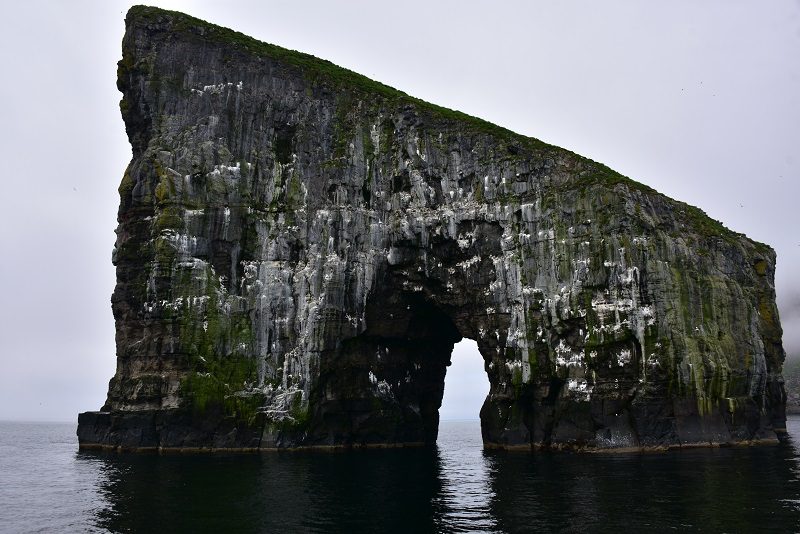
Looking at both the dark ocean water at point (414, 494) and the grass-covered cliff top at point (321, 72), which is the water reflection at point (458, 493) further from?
the grass-covered cliff top at point (321, 72)

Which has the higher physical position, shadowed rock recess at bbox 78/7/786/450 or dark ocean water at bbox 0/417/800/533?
shadowed rock recess at bbox 78/7/786/450

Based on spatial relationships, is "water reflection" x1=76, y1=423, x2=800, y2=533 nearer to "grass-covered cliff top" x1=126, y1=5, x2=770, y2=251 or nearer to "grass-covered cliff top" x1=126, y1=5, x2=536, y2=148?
"grass-covered cliff top" x1=126, y1=5, x2=770, y2=251

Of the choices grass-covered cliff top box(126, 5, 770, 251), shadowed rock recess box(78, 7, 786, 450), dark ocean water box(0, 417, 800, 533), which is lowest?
dark ocean water box(0, 417, 800, 533)

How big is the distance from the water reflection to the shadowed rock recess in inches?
282

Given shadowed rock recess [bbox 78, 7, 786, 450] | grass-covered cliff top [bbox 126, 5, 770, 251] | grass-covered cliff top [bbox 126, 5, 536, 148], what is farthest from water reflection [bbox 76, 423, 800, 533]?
grass-covered cliff top [bbox 126, 5, 536, 148]

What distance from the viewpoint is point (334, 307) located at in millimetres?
60031

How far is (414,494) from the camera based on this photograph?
114 ft

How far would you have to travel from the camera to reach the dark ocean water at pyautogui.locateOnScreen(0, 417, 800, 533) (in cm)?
2733

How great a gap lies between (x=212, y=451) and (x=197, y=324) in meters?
10.8

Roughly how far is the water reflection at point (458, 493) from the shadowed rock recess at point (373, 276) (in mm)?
7170

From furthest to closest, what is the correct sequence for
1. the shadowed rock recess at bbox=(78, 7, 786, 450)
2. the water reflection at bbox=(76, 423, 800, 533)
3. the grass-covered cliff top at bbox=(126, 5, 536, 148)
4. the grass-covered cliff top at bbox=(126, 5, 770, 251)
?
the grass-covered cliff top at bbox=(126, 5, 536, 148)
the grass-covered cliff top at bbox=(126, 5, 770, 251)
the shadowed rock recess at bbox=(78, 7, 786, 450)
the water reflection at bbox=(76, 423, 800, 533)

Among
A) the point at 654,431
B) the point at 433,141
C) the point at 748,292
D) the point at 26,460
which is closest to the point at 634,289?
the point at 654,431

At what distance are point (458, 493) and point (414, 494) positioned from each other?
7.57ft

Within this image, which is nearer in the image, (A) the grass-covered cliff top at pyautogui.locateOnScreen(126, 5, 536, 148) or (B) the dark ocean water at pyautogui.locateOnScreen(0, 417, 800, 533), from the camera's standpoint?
(B) the dark ocean water at pyautogui.locateOnScreen(0, 417, 800, 533)
